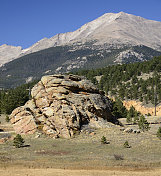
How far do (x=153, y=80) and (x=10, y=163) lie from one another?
86342 mm

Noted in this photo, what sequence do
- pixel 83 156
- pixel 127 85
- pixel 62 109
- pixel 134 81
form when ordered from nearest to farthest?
pixel 83 156
pixel 62 109
pixel 127 85
pixel 134 81

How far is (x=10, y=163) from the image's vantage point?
2622 cm

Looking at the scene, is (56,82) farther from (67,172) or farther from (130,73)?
(130,73)

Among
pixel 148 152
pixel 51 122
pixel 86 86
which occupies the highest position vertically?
pixel 86 86

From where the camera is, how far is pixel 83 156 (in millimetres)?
29422

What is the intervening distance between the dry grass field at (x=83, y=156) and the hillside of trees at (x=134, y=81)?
59.4 metres

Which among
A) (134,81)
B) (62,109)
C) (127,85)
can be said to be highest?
(134,81)

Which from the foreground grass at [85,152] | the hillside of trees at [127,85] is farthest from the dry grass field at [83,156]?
the hillside of trees at [127,85]

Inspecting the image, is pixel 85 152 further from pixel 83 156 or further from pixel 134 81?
pixel 134 81

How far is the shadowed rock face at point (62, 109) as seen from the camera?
42.8 meters

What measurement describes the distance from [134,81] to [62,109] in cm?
7214

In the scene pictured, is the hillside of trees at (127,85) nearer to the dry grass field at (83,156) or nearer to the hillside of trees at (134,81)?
the hillside of trees at (134,81)

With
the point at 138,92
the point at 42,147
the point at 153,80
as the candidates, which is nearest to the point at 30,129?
the point at 42,147

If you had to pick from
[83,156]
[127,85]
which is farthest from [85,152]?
[127,85]
